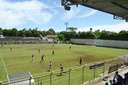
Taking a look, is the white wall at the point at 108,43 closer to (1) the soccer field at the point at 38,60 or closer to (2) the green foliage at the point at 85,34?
(2) the green foliage at the point at 85,34

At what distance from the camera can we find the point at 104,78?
13773mm

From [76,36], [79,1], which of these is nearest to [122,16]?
[79,1]

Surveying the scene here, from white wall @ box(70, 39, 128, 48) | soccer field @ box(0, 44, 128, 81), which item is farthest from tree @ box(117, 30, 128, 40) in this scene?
soccer field @ box(0, 44, 128, 81)

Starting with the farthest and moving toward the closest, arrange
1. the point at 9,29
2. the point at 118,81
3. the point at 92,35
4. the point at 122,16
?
the point at 9,29, the point at 92,35, the point at 122,16, the point at 118,81

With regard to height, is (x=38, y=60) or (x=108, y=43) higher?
(x=108, y=43)

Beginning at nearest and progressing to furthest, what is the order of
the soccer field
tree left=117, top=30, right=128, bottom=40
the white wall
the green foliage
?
the soccer field
the white wall
tree left=117, top=30, right=128, bottom=40
the green foliage

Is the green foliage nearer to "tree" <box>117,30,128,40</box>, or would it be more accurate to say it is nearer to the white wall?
"tree" <box>117,30,128,40</box>

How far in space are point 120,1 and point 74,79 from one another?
28.7ft

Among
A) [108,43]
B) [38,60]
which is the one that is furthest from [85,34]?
[38,60]

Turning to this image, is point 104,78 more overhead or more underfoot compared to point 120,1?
more underfoot

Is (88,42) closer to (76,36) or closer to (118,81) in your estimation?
(76,36)

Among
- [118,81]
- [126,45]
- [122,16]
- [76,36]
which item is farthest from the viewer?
[76,36]

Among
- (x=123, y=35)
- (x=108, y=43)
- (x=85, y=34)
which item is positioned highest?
(x=85, y=34)

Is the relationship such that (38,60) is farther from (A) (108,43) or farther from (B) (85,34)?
(B) (85,34)
